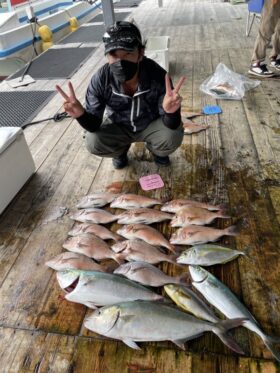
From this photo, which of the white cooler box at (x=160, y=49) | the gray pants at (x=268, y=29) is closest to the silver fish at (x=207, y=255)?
the white cooler box at (x=160, y=49)

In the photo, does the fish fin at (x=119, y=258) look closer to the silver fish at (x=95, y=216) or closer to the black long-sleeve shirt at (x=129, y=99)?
the silver fish at (x=95, y=216)

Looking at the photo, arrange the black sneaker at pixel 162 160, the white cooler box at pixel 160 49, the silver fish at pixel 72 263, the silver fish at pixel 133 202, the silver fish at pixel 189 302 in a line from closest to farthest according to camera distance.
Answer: the silver fish at pixel 189 302
the silver fish at pixel 72 263
the silver fish at pixel 133 202
the black sneaker at pixel 162 160
the white cooler box at pixel 160 49

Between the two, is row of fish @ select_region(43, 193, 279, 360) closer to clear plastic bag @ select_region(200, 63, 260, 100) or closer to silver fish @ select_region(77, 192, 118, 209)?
silver fish @ select_region(77, 192, 118, 209)

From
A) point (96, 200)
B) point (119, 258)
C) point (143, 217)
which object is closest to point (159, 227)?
point (143, 217)

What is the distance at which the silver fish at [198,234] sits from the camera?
1738 millimetres

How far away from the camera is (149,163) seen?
8.38 feet

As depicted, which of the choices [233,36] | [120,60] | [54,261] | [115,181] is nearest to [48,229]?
[54,261]

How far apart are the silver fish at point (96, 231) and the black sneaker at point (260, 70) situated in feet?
10.2

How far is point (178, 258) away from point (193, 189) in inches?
27.1

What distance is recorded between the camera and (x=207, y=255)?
1.61m

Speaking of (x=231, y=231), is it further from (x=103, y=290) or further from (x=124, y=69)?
(x=124, y=69)

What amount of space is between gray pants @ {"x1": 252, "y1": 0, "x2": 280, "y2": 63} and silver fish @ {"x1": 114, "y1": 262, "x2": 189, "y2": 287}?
3439 millimetres

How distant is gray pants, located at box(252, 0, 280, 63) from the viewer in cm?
361

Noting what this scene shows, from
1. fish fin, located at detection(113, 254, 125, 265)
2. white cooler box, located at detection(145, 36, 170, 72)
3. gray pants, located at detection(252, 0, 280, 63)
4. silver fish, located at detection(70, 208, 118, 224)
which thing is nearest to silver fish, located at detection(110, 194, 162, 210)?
silver fish, located at detection(70, 208, 118, 224)
